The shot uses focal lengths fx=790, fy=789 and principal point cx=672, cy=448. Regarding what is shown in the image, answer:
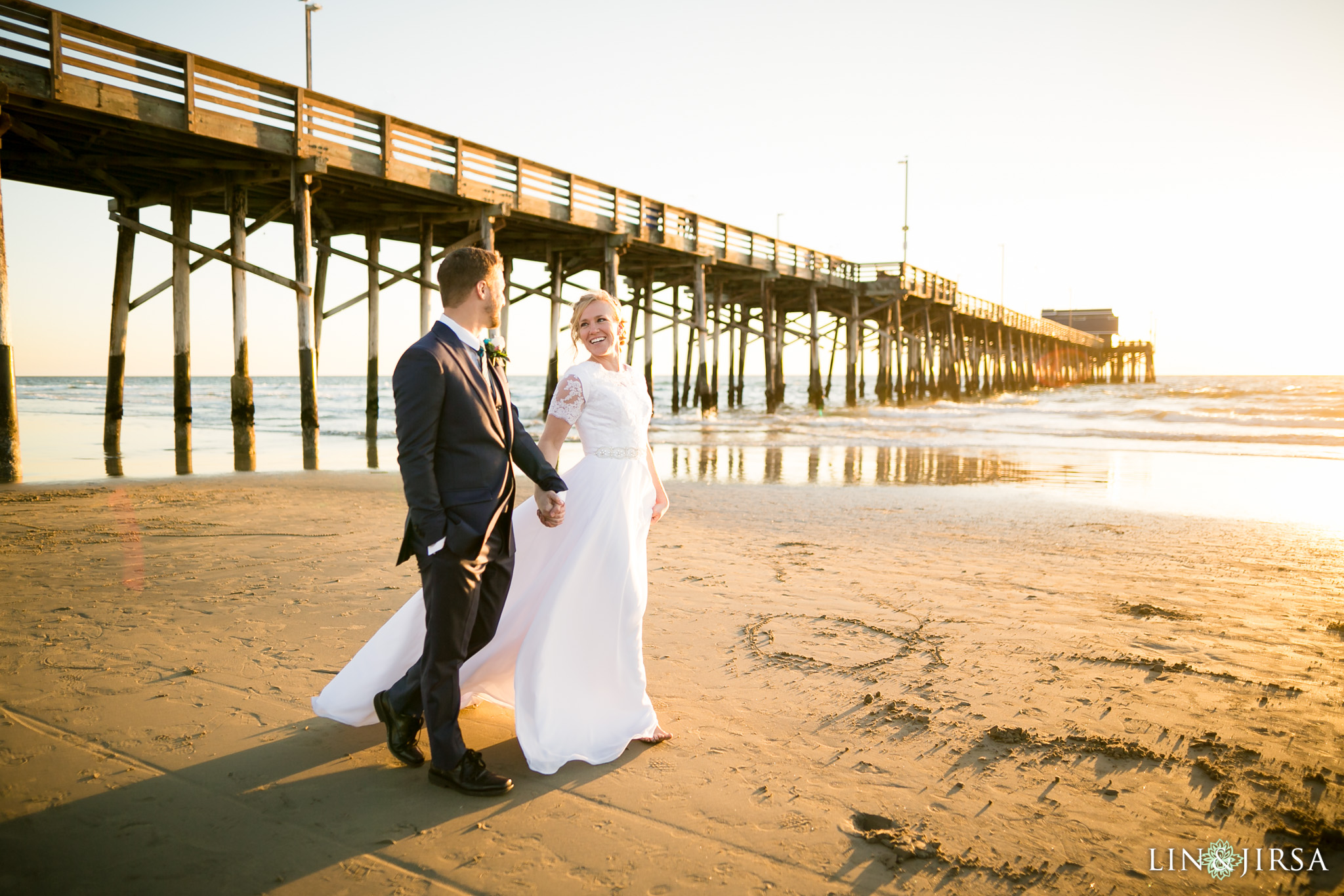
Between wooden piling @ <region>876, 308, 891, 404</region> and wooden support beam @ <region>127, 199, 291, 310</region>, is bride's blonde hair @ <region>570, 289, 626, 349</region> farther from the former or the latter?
wooden piling @ <region>876, 308, 891, 404</region>

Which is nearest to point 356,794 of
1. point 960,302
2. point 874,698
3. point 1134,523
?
point 874,698

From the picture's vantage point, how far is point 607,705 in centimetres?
283

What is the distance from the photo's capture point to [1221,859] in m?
2.19

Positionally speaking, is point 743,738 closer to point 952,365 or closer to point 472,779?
point 472,779

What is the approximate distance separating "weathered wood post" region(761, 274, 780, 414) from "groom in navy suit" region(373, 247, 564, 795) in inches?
834

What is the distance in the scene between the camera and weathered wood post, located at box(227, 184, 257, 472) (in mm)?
11453

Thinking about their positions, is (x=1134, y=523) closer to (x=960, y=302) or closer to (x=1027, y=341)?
(x=960, y=302)

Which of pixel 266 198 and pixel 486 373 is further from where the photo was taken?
pixel 266 198

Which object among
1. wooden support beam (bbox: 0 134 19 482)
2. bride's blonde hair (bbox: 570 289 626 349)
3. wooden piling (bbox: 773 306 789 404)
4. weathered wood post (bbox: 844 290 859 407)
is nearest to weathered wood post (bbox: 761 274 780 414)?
wooden piling (bbox: 773 306 789 404)

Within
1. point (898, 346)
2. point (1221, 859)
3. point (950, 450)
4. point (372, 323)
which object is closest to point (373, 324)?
point (372, 323)

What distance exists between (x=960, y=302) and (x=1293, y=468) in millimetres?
25532

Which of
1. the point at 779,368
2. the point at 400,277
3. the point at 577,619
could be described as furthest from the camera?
the point at 779,368

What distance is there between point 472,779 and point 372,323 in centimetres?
1373

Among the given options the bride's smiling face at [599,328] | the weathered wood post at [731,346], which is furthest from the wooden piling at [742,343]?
the bride's smiling face at [599,328]
